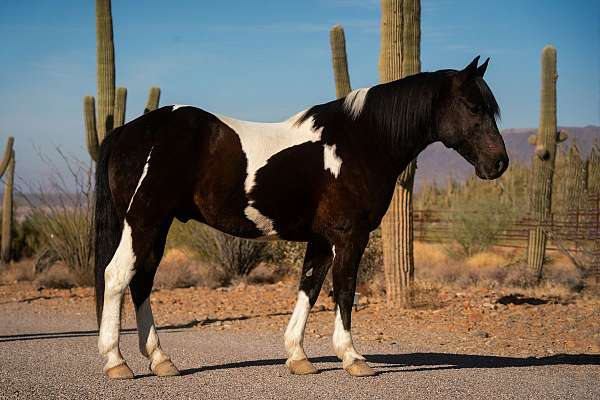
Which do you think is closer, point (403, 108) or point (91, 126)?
point (403, 108)

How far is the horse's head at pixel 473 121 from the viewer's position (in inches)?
245

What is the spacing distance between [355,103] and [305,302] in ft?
5.72

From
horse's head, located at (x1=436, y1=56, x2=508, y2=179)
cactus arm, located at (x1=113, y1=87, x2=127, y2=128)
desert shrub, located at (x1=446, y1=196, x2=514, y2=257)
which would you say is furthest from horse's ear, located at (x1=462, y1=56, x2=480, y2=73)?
desert shrub, located at (x1=446, y1=196, x2=514, y2=257)

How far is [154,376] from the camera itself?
6246 mm

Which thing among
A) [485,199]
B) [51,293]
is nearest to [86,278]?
[51,293]

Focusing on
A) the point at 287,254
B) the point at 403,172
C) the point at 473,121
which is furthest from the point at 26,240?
the point at 473,121

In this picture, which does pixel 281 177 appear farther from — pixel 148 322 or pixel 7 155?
pixel 7 155

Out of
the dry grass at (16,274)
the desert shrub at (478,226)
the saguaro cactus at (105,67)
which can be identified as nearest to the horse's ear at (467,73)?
the saguaro cactus at (105,67)

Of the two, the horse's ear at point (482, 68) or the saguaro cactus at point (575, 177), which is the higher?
the horse's ear at point (482, 68)

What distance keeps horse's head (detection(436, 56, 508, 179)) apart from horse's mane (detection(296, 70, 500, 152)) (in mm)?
26

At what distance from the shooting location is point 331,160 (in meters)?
6.25

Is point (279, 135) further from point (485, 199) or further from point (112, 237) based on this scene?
point (485, 199)

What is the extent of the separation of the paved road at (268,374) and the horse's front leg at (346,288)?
0.14 meters

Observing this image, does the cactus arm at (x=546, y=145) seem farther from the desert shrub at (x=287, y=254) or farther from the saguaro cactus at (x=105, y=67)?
the saguaro cactus at (x=105, y=67)
